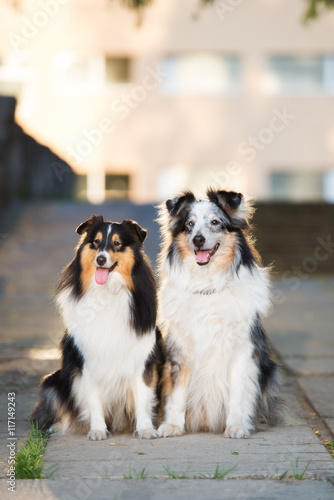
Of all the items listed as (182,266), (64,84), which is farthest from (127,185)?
(182,266)

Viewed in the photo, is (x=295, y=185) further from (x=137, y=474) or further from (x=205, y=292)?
(x=137, y=474)

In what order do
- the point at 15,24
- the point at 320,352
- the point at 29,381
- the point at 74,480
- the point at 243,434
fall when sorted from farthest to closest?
the point at 15,24, the point at 320,352, the point at 29,381, the point at 243,434, the point at 74,480

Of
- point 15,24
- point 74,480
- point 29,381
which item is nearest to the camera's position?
point 74,480

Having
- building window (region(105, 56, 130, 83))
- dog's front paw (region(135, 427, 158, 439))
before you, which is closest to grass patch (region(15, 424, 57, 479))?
dog's front paw (region(135, 427, 158, 439))

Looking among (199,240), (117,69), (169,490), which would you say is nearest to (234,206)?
(199,240)

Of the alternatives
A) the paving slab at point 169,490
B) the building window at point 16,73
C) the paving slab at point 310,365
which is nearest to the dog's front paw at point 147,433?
the paving slab at point 169,490

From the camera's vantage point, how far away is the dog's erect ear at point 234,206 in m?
4.40

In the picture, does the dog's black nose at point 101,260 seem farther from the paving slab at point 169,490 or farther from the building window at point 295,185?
the building window at point 295,185

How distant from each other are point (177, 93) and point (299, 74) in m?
3.29

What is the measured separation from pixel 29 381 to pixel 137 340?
1.94 m

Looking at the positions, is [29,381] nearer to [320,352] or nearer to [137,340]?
[137,340]

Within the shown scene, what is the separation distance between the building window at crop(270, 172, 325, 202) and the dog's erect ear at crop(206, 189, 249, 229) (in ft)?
51.1

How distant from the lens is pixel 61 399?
14.8ft

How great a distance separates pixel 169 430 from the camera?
4402 millimetres
